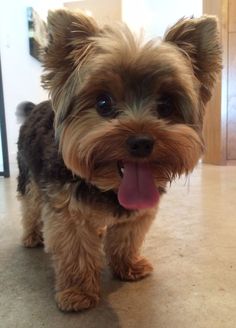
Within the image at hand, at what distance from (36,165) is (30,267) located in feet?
1.35

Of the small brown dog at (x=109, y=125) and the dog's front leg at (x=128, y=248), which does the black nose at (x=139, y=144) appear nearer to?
the small brown dog at (x=109, y=125)

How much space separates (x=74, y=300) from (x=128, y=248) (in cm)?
32

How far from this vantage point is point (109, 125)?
1200 millimetres

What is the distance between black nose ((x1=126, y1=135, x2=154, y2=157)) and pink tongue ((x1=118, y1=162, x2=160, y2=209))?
0.25 feet

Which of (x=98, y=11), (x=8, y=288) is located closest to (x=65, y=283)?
(x=8, y=288)

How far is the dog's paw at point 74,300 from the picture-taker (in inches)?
54.5

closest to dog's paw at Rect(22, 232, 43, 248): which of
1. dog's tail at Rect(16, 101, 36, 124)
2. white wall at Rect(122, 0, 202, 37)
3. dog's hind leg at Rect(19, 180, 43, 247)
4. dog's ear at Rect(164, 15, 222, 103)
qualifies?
dog's hind leg at Rect(19, 180, 43, 247)

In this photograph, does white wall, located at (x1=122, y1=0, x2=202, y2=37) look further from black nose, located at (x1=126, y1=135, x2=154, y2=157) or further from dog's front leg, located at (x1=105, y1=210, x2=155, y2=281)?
black nose, located at (x1=126, y1=135, x2=154, y2=157)

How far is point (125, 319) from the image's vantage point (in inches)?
52.2

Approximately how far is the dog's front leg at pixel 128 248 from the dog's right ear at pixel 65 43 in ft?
1.87

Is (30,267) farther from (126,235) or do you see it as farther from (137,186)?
(137,186)

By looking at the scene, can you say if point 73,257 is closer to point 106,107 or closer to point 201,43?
point 106,107

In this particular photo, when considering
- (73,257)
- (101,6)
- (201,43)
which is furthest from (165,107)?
(101,6)

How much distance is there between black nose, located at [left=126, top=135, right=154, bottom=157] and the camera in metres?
1.15
